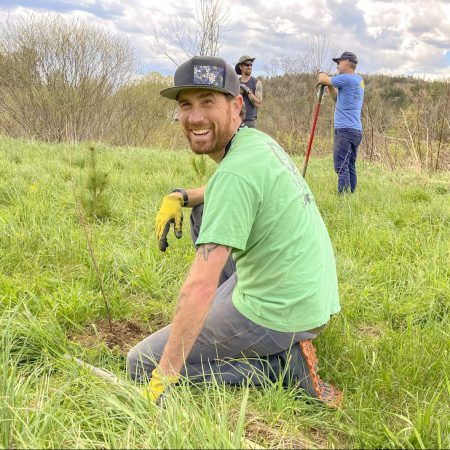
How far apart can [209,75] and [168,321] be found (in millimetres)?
1462

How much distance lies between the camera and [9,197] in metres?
4.49

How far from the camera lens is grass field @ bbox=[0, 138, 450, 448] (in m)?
1.40

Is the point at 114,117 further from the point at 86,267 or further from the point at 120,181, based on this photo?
the point at 86,267

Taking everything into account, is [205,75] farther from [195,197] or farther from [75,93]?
[75,93]

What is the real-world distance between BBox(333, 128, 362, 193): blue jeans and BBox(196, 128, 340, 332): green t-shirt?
362 cm

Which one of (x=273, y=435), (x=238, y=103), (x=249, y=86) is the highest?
(x=249, y=86)

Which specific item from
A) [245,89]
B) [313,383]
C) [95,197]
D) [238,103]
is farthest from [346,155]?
[313,383]

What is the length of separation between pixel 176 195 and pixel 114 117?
1331cm

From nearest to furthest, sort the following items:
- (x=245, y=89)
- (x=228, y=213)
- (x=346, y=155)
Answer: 1. (x=228, y=213)
2. (x=346, y=155)
3. (x=245, y=89)

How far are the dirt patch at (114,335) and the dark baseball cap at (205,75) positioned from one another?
1.32 meters

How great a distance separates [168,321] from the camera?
266cm

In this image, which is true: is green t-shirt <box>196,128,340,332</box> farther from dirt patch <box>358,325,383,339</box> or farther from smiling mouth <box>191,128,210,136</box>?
dirt patch <box>358,325,383,339</box>

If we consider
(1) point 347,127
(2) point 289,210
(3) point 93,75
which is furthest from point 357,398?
(3) point 93,75

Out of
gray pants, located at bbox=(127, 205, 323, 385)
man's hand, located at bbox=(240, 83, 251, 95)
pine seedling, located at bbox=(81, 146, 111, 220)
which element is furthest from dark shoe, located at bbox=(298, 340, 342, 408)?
man's hand, located at bbox=(240, 83, 251, 95)
